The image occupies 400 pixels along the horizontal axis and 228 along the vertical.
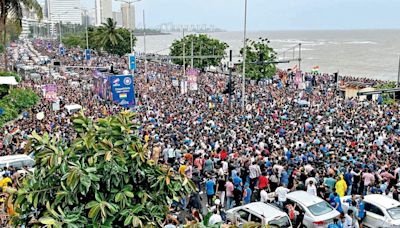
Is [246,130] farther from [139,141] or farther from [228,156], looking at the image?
[139,141]

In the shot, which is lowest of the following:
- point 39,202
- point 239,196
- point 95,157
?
point 239,196

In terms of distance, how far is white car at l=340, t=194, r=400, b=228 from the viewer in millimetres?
11477

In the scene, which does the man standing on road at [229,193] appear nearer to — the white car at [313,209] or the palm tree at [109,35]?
the white car at [313,209]

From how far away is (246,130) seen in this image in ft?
67.9

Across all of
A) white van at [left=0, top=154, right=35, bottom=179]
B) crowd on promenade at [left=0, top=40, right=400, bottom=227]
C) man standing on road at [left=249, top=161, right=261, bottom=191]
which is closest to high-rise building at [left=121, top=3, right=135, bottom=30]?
crowd on promenade at [left=0, top=40, right=400, bottom=227]

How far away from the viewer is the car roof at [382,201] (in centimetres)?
1173

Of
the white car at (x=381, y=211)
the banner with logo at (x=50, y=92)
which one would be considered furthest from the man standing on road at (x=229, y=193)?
the banner with logo at (x=50, y=92)

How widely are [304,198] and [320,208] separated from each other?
0.53 meters

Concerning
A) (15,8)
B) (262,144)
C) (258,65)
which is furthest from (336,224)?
(258,65)

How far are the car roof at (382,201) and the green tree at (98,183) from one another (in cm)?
766

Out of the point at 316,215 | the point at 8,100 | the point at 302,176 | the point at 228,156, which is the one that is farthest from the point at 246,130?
the point at 8,100

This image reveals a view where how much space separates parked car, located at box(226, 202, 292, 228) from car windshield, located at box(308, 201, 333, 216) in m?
0.91

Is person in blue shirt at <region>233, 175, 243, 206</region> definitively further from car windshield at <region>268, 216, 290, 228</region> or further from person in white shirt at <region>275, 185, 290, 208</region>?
car windshield at <region>268, 216, 290, 228</region>

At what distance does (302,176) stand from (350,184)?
1666mm
